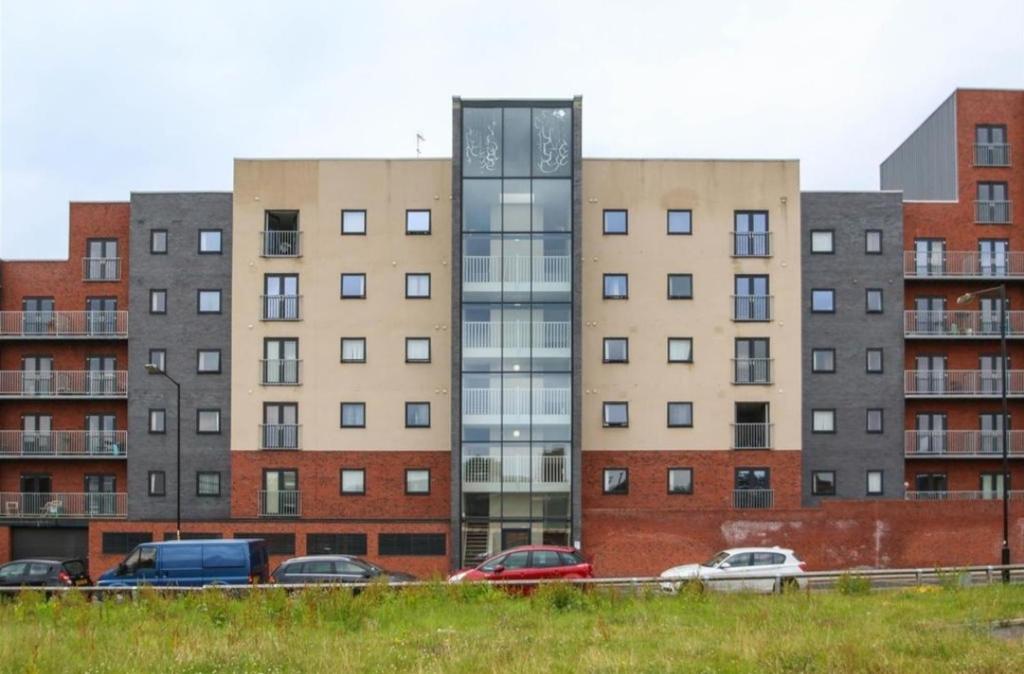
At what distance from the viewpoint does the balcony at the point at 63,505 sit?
43469 mm

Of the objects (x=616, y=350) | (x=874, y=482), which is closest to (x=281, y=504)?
(x=616, y=350)

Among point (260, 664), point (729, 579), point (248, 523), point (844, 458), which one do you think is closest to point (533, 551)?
point (729, 579)

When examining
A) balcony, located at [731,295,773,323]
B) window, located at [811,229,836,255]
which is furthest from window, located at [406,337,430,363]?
window, located at [811,229,836,255]

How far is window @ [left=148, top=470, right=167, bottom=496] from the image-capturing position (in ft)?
140

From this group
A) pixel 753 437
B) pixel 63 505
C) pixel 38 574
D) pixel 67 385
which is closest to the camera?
pixel 38 574

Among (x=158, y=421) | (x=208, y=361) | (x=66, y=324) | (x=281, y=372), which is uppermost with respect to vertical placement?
(x=66, y=324)

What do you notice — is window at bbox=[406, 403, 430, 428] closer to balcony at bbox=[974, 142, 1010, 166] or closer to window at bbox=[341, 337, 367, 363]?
window at bbox=[341, 337, 367, 363]

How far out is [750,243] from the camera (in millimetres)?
42031

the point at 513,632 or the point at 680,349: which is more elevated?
the point at 680,349

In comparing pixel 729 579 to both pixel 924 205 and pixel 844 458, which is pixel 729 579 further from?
pixel 924 205

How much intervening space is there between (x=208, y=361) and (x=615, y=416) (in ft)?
49.7

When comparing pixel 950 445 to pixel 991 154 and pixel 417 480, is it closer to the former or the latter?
pixel 991 154

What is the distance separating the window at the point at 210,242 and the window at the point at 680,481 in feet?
60.7

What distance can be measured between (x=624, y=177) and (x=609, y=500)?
38.3 ft
